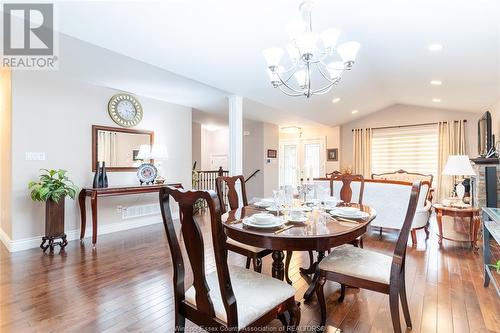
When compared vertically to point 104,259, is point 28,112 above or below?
above

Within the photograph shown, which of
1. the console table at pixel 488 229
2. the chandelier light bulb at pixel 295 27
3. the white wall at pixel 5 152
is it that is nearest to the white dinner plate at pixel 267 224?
the chandelier light bulb at pixel 295 27

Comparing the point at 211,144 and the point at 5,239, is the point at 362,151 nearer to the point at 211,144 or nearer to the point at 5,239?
the point at 211,144

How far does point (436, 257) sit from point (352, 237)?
220 centimetres

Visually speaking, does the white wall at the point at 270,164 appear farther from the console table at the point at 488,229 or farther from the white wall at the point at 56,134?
the console table at the point at 488,229

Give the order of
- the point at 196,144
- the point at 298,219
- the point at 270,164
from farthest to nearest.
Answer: the point at 196,144
the point at 270,164
the point at 298,219

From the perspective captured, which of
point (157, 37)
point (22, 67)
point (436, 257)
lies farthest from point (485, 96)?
point (22, 67)

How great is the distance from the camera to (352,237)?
1.66m

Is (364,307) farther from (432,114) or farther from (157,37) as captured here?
(432,114)

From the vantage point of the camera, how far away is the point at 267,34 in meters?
2.95

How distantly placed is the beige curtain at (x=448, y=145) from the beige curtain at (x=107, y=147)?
7397 millimetres

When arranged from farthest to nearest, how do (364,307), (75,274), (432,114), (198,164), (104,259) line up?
(198,164)
(432,114)
(104,259)
(75,274)
(364,307)

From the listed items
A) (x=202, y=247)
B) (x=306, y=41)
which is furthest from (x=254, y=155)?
(x=202, y=247)

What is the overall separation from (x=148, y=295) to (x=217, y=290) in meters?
1.14

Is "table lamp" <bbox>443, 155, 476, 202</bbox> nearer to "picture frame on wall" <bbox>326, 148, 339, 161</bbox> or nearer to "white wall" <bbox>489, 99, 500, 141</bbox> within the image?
"white wall" <bbox>489, 99, 500, 141</bbox>
